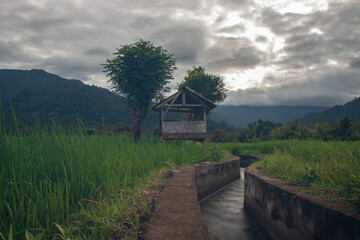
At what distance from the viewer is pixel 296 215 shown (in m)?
3.08

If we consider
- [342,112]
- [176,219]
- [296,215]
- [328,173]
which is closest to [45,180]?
[176,219]

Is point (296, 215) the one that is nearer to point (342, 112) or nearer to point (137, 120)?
point (137, 120)

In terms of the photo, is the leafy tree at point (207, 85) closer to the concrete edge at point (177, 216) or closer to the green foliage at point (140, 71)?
the green foliage at point (140, 71)

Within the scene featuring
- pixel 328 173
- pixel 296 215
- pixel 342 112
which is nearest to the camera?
pixel 296 215

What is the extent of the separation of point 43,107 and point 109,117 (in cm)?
1449

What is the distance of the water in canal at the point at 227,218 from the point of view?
15.7ft

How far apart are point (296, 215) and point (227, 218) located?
2871 mm

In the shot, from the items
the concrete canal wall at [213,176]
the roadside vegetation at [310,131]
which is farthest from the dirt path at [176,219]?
the roadside vegetation at [310,131]

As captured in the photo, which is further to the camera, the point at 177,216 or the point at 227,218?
the point at 227,218

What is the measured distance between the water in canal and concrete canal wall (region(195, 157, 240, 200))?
31cm

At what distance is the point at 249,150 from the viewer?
15070 millimetres

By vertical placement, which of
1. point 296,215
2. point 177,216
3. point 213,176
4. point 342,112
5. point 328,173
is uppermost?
point 342,112

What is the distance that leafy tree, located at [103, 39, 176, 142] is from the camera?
15508 millimetres

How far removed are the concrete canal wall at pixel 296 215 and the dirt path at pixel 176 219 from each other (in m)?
1.46
